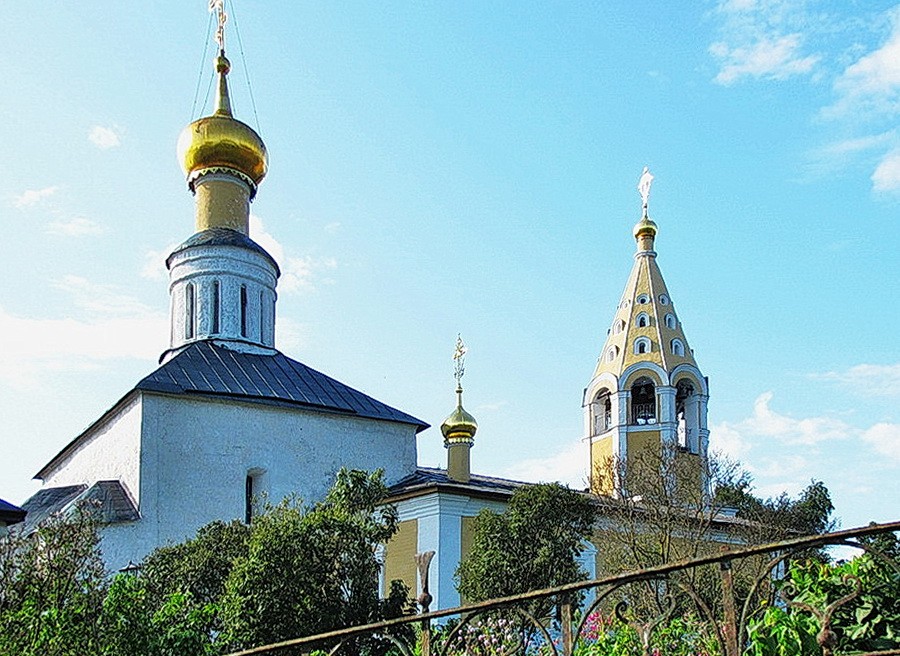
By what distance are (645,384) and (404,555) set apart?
1148 cm

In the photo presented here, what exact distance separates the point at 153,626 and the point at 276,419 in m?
11.4

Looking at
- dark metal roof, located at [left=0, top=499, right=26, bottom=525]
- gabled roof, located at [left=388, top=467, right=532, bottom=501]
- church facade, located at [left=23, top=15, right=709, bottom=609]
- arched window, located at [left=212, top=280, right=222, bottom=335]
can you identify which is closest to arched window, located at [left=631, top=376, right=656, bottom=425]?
church facade, located at [left=23, top=15, right=709, bottom=609]

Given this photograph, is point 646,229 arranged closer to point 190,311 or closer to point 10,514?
point 190,311

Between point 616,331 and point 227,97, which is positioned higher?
point 227,97

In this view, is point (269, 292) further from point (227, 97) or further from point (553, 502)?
point (553, 502)

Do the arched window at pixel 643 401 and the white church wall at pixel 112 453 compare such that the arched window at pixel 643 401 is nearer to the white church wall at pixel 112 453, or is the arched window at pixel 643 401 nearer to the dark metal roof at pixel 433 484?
the dark metal roof at pixel 433 484

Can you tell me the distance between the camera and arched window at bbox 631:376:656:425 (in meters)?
27.8

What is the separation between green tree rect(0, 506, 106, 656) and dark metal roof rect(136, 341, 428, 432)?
7.35m

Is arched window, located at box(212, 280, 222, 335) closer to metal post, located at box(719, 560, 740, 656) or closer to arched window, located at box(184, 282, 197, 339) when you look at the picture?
arched window, located at box(184, 282, 197, 339)

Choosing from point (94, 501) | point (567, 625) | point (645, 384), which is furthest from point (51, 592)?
point (645, 384)

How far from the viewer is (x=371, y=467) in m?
19.7

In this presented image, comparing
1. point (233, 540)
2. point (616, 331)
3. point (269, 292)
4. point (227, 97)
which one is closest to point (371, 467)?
point (269, 292)

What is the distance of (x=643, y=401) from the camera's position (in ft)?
92.2

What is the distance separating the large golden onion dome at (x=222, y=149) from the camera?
72.6 ft
